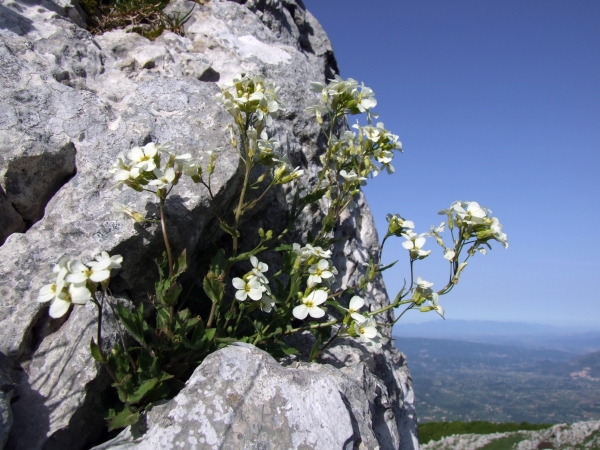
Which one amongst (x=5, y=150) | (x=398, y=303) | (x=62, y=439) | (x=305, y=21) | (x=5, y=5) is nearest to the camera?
(x=62, y=439)

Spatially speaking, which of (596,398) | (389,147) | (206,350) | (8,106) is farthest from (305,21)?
(596,398)

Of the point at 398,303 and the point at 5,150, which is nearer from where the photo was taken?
the point at 5,150

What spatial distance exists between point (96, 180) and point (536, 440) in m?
13.5

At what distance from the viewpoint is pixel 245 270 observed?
13.8ft

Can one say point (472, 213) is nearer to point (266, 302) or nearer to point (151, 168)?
point (266, 302)

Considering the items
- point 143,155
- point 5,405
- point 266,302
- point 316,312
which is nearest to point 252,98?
point 143,155

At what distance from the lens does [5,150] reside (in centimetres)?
318

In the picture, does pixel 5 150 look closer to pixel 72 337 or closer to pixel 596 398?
pixel 72 337

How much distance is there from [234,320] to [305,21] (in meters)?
5.25

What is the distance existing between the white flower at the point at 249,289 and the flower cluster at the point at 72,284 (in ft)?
3.14

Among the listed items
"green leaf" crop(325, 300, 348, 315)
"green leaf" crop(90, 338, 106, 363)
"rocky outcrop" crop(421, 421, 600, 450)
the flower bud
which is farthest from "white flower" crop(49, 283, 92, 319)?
"rocky outcrop" crop(421, 421, 600, 450)

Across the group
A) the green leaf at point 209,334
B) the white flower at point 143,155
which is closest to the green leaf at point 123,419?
the green leaf at point 209,334

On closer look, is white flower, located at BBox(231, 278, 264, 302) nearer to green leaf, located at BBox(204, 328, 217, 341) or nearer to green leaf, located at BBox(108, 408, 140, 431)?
green leaf, located at BBox(204, 328, 217, 341)

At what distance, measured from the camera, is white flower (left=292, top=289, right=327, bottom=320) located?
123 inches
